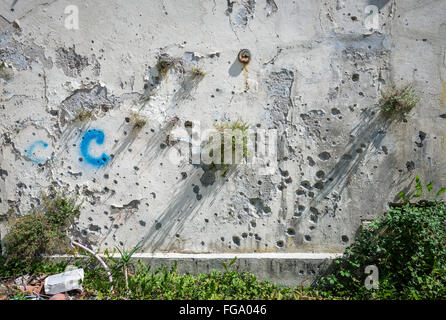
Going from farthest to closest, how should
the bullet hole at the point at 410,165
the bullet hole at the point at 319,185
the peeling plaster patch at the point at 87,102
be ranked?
the peeling plaster patch at the point at 87,102
the bullet hole at the point at 319,185
the bullet hole at the point at 410,165

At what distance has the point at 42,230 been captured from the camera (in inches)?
155

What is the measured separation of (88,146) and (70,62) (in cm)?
94

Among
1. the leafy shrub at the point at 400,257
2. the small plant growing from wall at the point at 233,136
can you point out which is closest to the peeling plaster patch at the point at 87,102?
the small plant growing from wall at the point at 233,136

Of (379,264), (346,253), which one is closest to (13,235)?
(346,253)

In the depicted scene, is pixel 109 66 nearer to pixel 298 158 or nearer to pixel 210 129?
pixel 210 129

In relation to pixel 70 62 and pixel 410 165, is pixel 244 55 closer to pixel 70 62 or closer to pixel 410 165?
pixel 70 62

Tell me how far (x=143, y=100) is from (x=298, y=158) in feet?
5.92

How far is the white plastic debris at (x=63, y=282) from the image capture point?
12.2 ft

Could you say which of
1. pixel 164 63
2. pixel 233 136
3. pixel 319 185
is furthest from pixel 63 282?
pixel 319 185

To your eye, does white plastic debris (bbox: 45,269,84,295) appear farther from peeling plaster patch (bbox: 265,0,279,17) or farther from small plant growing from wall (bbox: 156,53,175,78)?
peeling plaster patch (bbox: 265,0,279,17)

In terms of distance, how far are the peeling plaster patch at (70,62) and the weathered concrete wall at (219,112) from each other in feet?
0.04

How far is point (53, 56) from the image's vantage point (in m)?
3.94

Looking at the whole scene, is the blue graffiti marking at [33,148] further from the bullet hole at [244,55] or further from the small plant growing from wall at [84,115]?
the bullet hole at [244,55]

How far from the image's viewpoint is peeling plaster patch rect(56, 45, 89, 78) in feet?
12.9
